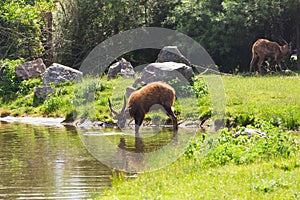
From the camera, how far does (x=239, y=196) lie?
9164 mm

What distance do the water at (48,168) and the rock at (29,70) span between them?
9.05 m

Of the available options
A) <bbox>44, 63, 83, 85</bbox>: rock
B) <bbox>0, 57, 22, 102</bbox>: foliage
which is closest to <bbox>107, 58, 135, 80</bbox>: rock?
<bbox>44, 63, 83, 85</bbox>: rock

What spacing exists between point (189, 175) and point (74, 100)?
42.8 ft

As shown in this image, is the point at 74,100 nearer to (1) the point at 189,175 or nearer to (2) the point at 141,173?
(2) the point at 141,173

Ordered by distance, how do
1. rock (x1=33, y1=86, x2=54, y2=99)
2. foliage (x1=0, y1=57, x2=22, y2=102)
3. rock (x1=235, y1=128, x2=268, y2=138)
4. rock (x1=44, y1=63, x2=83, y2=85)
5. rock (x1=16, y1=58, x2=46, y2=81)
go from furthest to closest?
rock (x1=16, y1=58, x2=46, y2=81)
foliage (x1=0, y1=57, x2=22, y2=102)
rock (x1=44, y1=63, x2=83, y2=85)
rock (x1=33, y1=86, x2=54, y2=99)
rock (x1=235, y1=128, x2=268, y2=138)

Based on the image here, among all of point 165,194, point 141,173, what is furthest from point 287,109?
point 165,194

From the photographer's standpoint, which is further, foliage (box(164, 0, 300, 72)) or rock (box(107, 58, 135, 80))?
foliage (box(164, 0, 300, 72))

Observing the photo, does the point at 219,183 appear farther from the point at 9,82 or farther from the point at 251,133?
the point at 9,82

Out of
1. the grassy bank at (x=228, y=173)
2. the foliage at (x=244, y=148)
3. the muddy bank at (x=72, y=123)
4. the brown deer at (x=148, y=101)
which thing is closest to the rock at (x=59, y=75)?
the muddy bank at (x=72, y=123)

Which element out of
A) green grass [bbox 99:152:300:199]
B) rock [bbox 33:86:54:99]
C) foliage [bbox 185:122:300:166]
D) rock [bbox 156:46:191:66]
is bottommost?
green grass [bbox 99:152:300:199]

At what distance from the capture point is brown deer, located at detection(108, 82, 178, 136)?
18953 mm

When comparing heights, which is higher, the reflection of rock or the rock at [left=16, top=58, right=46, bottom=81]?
the rock at [left=16, top=58, right=46, bottom=81]

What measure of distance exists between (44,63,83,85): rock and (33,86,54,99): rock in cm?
78

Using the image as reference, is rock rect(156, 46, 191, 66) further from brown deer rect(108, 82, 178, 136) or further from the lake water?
brown deer rect(108, 82, 178, 136)
